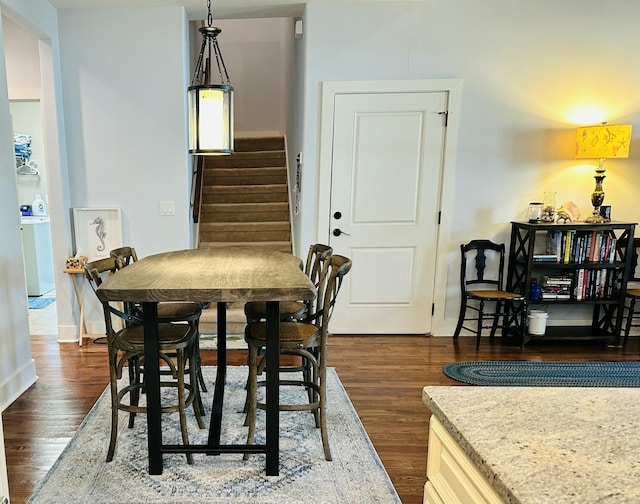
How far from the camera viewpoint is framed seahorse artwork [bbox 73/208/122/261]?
3.65 metres

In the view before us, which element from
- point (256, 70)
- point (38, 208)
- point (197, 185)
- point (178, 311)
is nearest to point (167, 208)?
point (197, 185)

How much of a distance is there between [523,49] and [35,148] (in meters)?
5.81

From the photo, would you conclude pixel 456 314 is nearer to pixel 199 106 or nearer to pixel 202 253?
pixel 202 253

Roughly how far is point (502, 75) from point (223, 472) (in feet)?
11.7

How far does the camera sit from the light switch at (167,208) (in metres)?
3.67

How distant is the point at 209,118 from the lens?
7.04 ft

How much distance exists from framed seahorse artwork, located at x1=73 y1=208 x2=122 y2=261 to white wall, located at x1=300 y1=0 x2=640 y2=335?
Result: 1.61 metres

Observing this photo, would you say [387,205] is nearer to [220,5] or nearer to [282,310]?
[282,310]

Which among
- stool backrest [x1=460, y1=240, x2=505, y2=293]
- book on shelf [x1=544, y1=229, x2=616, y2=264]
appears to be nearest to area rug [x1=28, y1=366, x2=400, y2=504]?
stool backrest [x1=460, y1=240, x2=505, y2=293]

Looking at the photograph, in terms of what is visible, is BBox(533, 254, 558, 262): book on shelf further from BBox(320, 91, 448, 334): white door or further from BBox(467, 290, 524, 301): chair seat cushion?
BBox(320, 91, 448, 334): white door

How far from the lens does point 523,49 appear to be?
359 centimetres

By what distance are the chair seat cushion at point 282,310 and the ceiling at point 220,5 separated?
245cm

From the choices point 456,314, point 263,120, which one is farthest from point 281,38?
point 456,314

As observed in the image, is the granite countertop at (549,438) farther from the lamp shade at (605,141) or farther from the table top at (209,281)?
the lamp shade at (605,141)
